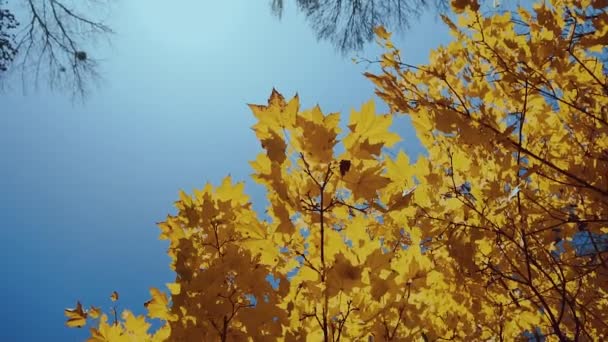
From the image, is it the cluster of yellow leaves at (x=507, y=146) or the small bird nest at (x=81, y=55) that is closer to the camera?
the cluster of yellow leaves at (x=507, y=146)

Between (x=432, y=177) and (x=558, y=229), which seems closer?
(x=432, y=177)

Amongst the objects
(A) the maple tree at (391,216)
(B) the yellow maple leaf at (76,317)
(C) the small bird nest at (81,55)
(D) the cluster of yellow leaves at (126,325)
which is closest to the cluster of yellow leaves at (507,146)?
(A) the maple tree at (391,216)

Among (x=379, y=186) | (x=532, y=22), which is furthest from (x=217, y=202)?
(x=532, y=22)

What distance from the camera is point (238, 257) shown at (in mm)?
1020

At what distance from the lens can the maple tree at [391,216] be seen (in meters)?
0.80

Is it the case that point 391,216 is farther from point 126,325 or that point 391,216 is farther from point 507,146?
point 126,325

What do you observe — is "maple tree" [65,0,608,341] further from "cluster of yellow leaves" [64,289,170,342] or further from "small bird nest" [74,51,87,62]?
"small bird nest" [74,51,87,62]

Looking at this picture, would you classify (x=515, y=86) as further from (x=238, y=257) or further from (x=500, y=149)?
(x=238, y=257)

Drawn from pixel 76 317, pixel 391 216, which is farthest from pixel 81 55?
pixel 391 216

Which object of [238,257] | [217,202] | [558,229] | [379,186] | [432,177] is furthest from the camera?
[558,229]

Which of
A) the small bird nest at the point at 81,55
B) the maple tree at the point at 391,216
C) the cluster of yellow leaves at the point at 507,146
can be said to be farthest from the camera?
the small bird nest at the point at 81,55

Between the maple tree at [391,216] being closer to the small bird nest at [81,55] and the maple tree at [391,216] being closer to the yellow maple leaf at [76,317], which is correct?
the yellow maple leaf at [76,317]

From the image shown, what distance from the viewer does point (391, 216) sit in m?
1.27

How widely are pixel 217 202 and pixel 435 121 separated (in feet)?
2.63
